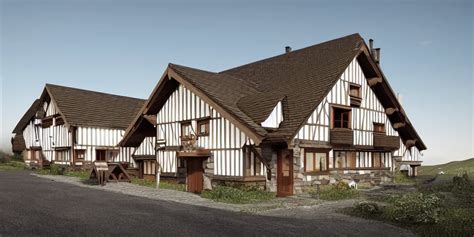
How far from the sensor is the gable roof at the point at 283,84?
20.3 m

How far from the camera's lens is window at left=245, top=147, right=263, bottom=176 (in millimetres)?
20000

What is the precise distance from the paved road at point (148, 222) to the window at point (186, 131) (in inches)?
Result: 355

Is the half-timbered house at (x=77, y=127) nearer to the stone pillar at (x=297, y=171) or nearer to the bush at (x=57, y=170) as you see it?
the bush at (x=57, y=170)

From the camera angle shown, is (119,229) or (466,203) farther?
(466,203)

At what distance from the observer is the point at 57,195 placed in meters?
17.2

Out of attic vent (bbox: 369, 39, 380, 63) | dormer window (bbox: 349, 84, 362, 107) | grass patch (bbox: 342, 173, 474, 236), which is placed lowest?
grass patch (bbox: 342, 173, 474, 236)

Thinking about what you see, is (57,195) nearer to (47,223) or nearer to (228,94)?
(47,223)

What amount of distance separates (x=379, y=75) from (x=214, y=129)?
1068 centimetres

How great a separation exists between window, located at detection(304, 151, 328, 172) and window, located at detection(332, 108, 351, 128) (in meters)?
2.16

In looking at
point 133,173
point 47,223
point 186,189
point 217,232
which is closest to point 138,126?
point 133,173

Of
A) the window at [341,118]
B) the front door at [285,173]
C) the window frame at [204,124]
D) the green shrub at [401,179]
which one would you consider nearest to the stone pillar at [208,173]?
the window frame at [204,124]

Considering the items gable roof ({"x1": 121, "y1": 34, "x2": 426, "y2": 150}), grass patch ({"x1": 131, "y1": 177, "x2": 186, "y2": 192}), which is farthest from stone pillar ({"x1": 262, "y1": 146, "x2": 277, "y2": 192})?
grass patch ({"x1": 131, "y1": 177, "x2": 186, "y2": 192})

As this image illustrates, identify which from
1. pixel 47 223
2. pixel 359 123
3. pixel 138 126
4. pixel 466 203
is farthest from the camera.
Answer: pixel 138 126

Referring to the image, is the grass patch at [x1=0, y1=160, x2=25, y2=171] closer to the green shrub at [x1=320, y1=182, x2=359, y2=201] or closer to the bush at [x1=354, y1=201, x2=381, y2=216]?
the green shrub at [x1=320, y1=182, x2=359, y2=201]
